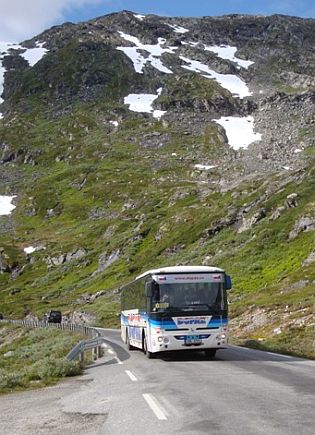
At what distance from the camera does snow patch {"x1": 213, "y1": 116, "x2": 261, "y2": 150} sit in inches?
7008

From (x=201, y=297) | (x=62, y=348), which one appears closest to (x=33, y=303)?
(x=62, y=348)

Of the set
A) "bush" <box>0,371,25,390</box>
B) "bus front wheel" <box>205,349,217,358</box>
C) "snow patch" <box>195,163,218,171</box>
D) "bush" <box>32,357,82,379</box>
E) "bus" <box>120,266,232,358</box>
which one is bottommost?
"bus front wheel" <box>205,349,217,358</box>

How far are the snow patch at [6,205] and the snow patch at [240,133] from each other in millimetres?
67682

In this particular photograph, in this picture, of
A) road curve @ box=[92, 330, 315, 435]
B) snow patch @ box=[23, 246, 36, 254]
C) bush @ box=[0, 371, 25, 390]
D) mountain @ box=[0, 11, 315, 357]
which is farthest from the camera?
snow patch @ box=[23, 246, 36, 254]

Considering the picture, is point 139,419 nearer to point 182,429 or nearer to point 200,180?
point 182,429

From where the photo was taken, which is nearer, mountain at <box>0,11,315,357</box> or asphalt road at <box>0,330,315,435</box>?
asphalt road at <box>0,330,315,435</box>

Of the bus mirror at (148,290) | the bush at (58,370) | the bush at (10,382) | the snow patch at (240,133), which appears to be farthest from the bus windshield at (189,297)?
the snow patch at (240,133)

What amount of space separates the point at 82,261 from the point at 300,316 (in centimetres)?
8088

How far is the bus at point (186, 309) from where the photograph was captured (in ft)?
75.2

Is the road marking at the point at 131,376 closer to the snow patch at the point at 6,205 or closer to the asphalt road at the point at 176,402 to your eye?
the asphalt road at the point at 176,402

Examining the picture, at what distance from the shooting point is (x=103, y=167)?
176 m

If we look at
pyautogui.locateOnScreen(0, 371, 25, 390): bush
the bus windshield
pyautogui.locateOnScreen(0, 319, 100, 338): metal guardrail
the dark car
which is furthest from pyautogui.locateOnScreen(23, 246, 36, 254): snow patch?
pyautogui.locateOnScreen(0, 371, 25, 390): bush

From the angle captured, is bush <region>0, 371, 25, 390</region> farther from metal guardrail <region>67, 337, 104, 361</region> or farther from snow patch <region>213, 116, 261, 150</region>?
snow patch <region>213, 116, 261, 150</region>

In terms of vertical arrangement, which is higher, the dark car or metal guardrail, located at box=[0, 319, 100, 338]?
metal guardrail, located at box=[0, 319, 100, 338]
